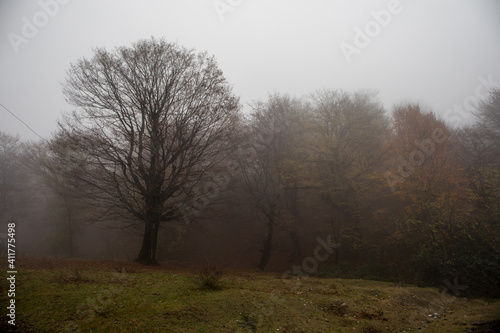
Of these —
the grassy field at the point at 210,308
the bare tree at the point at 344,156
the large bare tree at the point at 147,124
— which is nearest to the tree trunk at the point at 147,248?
the large bare tree at the point at 147,124

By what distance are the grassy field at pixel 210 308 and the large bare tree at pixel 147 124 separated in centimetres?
533

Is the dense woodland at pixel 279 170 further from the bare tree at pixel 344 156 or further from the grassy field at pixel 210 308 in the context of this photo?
the grassy field at pixel 210 308

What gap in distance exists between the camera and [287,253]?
2466cm

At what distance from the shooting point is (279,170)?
19922mm

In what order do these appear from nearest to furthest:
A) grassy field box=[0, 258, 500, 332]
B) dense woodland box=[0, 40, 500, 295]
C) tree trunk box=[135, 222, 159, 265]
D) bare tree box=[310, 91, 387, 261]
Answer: grassy field box=[0, 258, 500, 332] < dense woodland box=[0, 40, 500, 295] < tree trunk box=[135, 222, 159, 265] < bare tree box=[310, 91, 387, 261]

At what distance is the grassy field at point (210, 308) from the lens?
572 centimetres

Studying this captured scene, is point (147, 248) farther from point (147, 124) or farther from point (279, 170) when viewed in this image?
point (279, 170)

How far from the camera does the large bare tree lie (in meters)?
13.4

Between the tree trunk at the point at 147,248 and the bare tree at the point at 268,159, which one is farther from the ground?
the bare tree at the point at 268,159

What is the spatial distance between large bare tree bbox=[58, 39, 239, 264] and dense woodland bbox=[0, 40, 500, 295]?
2.5 inches

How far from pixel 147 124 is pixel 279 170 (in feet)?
33.1

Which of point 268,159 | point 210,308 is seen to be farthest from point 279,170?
point 210,308


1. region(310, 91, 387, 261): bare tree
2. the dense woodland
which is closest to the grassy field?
the dense woodland

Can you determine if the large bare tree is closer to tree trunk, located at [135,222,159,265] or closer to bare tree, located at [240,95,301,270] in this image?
tree trunk, located at [135,222,159,265]
